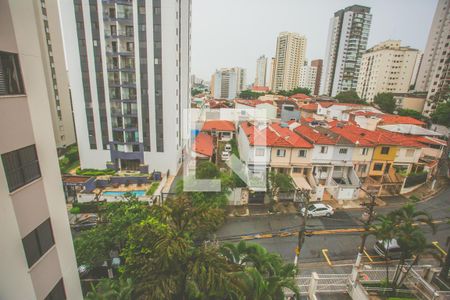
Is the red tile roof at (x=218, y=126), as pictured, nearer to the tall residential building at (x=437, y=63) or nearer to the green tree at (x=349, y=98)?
the green tree at (x=349, y=98)

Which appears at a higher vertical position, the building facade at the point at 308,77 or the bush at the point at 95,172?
the building facade at the point at 308,77

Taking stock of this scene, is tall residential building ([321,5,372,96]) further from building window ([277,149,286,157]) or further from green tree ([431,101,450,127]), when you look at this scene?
building window ([277,149,286,157])

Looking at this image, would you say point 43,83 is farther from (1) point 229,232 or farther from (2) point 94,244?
(1) point 229,232

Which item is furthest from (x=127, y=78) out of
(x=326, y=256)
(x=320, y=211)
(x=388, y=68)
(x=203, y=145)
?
(x=388, y=68)

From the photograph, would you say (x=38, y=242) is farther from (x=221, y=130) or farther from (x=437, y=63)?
(x=437, y=63)

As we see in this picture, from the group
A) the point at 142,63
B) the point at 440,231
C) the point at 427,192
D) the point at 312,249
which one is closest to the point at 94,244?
the point at 312,249

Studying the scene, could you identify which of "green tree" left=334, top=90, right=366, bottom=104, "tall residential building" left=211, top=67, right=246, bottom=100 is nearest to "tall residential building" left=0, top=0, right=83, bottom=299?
"green tree" left=334, top=90, right=366, bottom=104

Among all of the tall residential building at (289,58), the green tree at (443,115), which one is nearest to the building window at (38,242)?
the green tree at (443,115)
